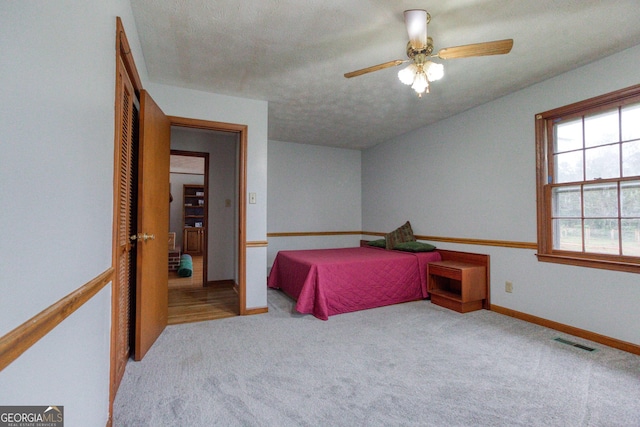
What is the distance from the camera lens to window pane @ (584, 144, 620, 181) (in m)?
2.50

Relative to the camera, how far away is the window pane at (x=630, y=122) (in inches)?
93.6

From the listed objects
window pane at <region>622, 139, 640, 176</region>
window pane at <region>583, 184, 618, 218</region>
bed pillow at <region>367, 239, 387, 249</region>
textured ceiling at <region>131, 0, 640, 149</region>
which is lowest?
bed pillow at <region>367, 239, 387, 249</region>

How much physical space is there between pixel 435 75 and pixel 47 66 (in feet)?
6.73

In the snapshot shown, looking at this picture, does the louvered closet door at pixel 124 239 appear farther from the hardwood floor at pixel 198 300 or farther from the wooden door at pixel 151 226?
the hardwood floor at pixel 198 300

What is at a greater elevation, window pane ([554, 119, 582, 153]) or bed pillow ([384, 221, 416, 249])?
window pane ([554, 119, 582, 153])

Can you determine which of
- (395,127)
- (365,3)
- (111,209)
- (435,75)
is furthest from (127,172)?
(395,127)

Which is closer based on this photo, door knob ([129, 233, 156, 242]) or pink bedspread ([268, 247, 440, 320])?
door knob ([129, 233, 156, 242])

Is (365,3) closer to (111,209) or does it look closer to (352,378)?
(111,209)

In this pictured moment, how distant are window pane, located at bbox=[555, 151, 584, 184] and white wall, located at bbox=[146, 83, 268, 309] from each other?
3064 millimetres

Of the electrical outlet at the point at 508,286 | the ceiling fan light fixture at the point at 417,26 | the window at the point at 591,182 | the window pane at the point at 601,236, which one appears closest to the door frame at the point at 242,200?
the ceiling fan light fixture at the point at 417,26

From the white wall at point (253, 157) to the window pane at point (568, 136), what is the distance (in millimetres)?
3067

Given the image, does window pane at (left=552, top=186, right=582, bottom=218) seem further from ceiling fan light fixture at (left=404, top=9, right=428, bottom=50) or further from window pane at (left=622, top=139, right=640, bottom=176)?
ceiling fan light fixture at (left=404, top=9, right=428, bottom=50)

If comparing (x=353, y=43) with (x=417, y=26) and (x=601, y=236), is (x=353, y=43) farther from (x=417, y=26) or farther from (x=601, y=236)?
(x=601, y=236)

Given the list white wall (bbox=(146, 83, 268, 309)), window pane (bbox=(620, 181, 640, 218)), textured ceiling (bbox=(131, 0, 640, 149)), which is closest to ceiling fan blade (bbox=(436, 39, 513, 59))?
textured ceiling (bbox=(131, 0, 640, 149))
